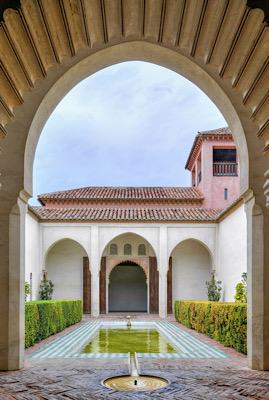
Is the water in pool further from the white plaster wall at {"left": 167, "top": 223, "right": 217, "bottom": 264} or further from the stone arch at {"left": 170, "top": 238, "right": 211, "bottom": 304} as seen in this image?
the stone arch at {"left": 170, "top": 238, "right": 211, "bottom": 304}

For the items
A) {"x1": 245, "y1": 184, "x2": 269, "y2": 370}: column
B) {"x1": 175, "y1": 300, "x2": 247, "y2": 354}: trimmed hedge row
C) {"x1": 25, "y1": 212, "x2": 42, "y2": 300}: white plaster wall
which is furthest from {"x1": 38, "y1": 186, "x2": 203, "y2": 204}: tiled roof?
→ {"x1": 245, "y1": 184, "x2": 269, "y2": 370}: column

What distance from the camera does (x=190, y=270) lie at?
25797 mm

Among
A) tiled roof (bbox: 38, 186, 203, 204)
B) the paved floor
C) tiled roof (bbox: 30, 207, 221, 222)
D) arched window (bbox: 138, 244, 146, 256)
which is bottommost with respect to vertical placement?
the paved floor

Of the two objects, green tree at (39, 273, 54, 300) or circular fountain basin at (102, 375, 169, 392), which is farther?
green tree at (39, 273, 54, 300)

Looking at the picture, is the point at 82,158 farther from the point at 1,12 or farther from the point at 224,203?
the point at 1,12

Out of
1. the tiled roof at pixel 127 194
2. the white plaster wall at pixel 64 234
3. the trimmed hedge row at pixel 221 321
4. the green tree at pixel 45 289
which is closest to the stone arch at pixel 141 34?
the trimmed hedge row at pixel 221 321

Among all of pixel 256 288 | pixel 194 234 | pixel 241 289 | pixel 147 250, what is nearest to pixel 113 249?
pixel 147 250

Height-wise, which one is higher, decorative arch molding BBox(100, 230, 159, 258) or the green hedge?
decorative arch molding BBox(100, 230, 159, 258)

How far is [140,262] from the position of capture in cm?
2591

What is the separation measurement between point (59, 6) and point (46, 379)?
17.9 feet

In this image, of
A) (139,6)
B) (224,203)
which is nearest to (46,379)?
(139,6)

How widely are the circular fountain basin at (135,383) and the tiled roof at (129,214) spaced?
16.7 meters

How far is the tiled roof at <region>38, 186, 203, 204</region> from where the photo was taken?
28016 millimetres

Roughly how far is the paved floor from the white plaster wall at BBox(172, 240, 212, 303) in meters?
16.4
